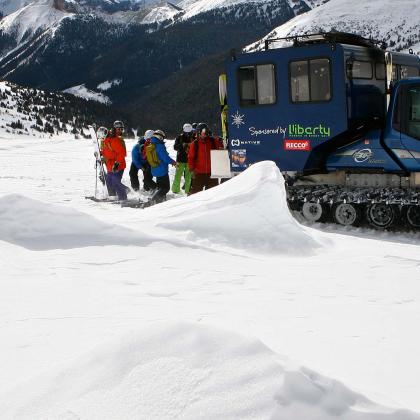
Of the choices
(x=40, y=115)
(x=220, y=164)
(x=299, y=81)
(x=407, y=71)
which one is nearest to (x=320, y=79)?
(x=299, y=81)

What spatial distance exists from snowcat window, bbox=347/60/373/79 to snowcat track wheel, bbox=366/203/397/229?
86.5 inches

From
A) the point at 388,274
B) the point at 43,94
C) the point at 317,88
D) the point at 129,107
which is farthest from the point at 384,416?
the point at 129,107

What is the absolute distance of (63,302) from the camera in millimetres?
4145

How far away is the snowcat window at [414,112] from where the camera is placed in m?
9.42

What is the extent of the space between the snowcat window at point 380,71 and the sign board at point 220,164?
307cm

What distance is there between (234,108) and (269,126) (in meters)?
0.82

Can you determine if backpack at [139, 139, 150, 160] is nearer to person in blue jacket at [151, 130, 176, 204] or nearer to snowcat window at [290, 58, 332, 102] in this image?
person in blue jacket at [151, 130, 176, 204]

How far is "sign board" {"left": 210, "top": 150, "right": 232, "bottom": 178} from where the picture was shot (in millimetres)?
11625

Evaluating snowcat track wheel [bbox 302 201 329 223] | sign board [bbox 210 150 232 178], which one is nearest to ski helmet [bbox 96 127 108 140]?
sign board [bbox 210 150 232 178]

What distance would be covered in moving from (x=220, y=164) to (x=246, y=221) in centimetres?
533

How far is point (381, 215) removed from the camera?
977 cm

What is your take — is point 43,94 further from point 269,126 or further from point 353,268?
point 353,268

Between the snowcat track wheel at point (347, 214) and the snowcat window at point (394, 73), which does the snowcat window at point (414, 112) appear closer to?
the snowcat track wheel at point (347, 214)

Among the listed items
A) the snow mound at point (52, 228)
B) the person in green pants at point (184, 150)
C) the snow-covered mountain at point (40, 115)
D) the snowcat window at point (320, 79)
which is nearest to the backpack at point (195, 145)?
the person in green pants at point (184, 150)
